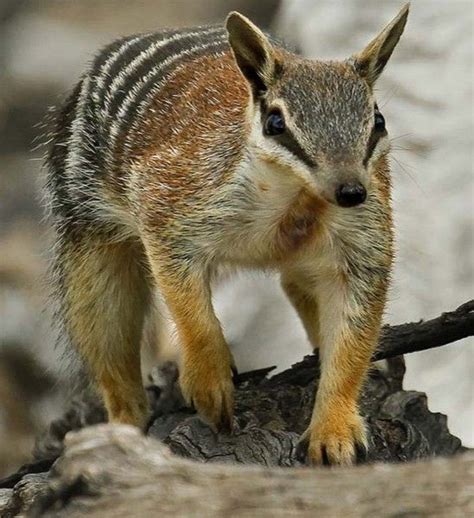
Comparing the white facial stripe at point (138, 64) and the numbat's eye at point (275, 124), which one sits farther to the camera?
the white facial stripe at point (138, 64)

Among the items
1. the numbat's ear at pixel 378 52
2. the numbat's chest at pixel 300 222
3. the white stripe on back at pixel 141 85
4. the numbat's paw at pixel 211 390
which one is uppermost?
the white stripe on back at pixel 141 85

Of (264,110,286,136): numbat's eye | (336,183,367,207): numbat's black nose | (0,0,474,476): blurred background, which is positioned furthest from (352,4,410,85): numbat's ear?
(0,0,474,476): blurred background

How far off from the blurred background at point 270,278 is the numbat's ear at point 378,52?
102 inches

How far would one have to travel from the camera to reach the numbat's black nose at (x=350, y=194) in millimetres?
3527

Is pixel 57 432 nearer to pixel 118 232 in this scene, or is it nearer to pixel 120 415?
pixel 120 415

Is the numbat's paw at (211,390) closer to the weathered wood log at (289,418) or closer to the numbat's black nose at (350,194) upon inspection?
the weathered wood log at (289,418)

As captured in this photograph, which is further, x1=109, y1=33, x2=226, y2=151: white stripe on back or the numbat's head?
x1=109, y1=33, x2=226, y2=151: white stripe on back

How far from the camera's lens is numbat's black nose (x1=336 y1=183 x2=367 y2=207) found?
3.53 metres

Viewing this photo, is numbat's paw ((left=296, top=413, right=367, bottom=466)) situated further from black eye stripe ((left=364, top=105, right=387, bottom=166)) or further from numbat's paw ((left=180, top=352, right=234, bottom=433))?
black eye stripe ((left=364, top=105, right=387, bottom=166))

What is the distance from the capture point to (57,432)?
230 inches

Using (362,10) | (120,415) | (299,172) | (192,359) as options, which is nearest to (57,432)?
(120,415)

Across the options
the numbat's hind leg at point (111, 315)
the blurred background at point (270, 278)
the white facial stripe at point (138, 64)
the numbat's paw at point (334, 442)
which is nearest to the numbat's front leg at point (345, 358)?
the numbat's paw at point (334, 442)

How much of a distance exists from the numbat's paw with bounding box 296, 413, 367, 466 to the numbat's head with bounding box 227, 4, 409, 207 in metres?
0.87

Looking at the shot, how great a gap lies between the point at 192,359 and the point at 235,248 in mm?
397
